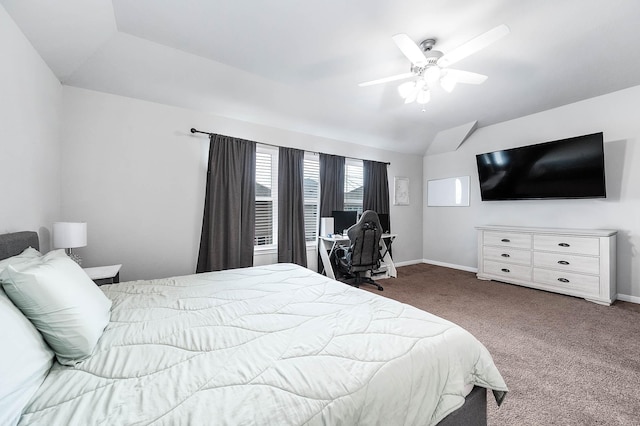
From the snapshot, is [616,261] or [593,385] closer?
[593,385]

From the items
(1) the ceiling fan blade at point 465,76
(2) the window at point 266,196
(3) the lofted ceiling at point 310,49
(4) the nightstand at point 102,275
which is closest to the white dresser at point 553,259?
(3) the lofted ceiling at point 310,49

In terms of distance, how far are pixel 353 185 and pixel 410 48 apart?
2904 millimetres

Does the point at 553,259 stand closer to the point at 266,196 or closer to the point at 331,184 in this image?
the point at 331,184

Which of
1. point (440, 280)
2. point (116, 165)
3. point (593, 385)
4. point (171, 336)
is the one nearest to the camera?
point (171, 336)

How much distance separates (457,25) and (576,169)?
9.18 feet

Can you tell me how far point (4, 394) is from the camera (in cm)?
66

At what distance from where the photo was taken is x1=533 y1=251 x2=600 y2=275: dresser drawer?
3174 millimetres

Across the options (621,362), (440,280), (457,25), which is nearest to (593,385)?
(621,362)

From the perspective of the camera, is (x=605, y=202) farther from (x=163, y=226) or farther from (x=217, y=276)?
(x=163, y=226)

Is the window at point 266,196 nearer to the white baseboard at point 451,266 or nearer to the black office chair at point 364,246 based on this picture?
the black office chair at point 364,246

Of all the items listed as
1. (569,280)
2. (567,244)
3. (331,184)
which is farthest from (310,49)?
(569,280)

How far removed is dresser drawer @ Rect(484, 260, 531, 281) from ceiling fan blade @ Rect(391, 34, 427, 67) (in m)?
3.38

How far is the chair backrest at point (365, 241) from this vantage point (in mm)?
3506

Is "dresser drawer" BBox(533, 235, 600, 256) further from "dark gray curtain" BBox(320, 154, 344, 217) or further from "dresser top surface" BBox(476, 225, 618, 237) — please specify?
"dark gray curtain" BBox(320, 154, 344, 217)
